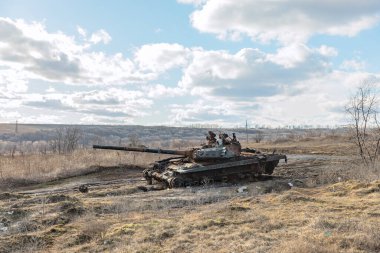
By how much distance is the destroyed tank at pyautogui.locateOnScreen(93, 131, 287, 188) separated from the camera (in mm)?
17891

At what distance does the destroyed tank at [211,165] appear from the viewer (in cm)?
1789

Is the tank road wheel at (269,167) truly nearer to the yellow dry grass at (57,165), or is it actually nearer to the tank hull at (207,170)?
the tank hull at (207,170)

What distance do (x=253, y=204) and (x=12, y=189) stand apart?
11.6m

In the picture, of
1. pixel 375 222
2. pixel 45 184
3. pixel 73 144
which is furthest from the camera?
pixel 73 144

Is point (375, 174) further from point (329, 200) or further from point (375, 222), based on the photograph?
point (375, 222)

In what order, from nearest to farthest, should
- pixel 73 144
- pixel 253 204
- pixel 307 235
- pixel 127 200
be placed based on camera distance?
pixel 307 235
pixel 253 204
pixel 127 200
pixel 73 144

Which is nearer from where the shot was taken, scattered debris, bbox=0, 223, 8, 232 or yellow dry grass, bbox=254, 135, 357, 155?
scattered debris, bbox=0, 223, 8, 232

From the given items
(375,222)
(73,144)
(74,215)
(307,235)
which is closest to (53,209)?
(74,215)

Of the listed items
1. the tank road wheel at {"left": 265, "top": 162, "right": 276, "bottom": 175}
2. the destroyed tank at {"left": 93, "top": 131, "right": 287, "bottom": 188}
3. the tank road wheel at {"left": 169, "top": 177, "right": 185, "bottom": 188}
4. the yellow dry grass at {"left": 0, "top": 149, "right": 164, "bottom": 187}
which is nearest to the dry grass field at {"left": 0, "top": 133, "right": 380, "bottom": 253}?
the tank road wheel at {"left": 169, "top": 177, "right": 185, "bottom": 188}

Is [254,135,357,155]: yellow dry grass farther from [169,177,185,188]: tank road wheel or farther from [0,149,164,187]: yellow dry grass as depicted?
[169,177,185,188]: tank road wheel

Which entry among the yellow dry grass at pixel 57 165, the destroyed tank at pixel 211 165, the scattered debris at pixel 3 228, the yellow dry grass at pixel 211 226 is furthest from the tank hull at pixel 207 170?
the scattered debris at pixel 3 228

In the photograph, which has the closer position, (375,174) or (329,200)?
(329,200)

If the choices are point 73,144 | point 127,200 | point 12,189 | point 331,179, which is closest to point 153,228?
point 127,200

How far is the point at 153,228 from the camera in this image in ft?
31.1
